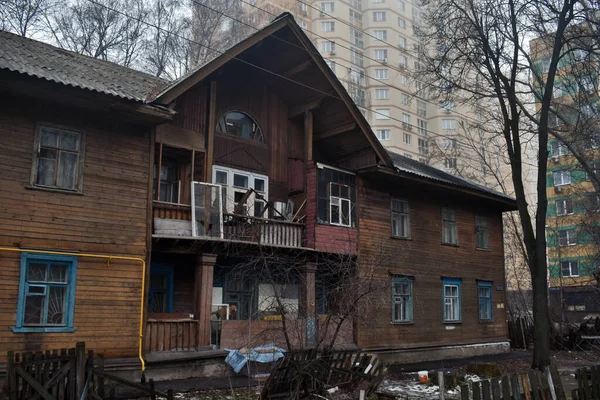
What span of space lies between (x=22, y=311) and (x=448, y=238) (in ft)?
54.3

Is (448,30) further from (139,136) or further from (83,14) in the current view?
(83,14)

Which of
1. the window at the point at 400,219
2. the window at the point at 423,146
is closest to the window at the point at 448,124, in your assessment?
the window at the point at 423,146

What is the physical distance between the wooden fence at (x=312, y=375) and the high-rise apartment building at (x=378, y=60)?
163 ft

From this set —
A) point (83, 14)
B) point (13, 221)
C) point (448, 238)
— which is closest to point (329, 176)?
point (448, 238)

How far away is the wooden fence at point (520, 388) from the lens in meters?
7.86

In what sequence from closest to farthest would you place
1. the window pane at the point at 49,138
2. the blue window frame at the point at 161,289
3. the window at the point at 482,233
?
1. the window pane at the point at 49,138
2. the blue window frame at the point at 161,289
3. the window at the point at 482,233

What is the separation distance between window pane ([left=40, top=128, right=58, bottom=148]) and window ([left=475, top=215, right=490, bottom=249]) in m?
17.9

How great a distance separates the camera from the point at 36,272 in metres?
13.1

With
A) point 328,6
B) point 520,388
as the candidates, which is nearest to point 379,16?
point 328,6

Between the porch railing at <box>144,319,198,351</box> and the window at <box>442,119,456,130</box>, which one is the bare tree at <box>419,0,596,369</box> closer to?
the porch railing at <box>144,319,198,351</box>

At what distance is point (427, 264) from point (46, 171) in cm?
1438

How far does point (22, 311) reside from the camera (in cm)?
1265

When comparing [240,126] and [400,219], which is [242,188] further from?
[400,219]

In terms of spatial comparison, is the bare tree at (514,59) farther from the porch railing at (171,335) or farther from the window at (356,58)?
the window at (356,58)
